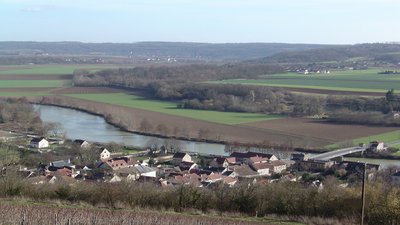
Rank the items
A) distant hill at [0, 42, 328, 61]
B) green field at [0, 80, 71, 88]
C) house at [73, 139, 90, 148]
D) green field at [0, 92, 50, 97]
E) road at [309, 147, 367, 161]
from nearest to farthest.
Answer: road at [309, 147, 367, 161] → house at [73, 139, 90, 148] → green field at [0, 92, 50, 97] → green field at [0, 80, 71, 88] → distant hill at [0, 42, 328, 61]

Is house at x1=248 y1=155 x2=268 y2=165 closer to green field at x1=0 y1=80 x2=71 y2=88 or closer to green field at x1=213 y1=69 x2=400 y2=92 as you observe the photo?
green field at x1=213 y1=69 x2=400 y2=92

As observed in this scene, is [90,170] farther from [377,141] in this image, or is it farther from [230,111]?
[230,111]

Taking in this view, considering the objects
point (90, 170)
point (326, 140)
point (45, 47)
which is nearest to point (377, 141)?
point (326, 140)

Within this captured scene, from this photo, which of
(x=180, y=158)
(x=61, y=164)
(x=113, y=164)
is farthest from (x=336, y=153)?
(x=61, y=164)

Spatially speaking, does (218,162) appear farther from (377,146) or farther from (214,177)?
(377,146)

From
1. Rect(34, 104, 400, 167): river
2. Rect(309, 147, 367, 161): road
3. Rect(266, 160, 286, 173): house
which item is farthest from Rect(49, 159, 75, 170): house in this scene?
Rect(309, 147, 367, 161): road

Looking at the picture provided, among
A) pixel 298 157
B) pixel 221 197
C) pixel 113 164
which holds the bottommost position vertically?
pixel 298 157
